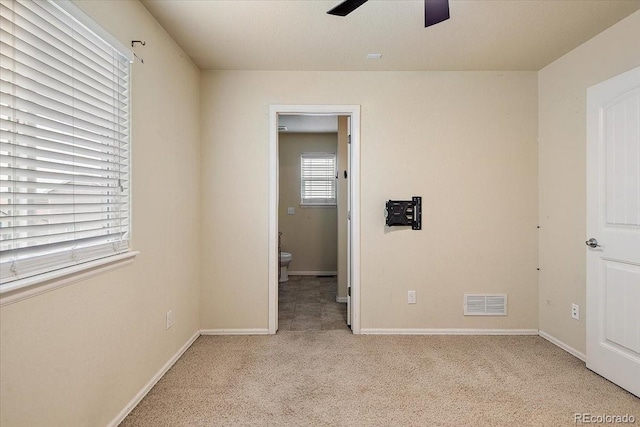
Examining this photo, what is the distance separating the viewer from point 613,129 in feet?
7.80

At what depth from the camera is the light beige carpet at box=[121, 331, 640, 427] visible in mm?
2000

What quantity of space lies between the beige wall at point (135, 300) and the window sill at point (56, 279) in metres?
0.03

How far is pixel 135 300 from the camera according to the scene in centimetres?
211

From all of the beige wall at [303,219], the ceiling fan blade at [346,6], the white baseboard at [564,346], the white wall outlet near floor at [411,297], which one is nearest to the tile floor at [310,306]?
the beige wall at [303,219]

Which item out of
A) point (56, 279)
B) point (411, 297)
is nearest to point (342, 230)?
point (411, 297)

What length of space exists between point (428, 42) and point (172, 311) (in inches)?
110

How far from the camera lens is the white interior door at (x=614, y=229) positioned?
7.32 feet

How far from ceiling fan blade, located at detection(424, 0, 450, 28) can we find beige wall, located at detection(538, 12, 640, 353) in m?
1.54

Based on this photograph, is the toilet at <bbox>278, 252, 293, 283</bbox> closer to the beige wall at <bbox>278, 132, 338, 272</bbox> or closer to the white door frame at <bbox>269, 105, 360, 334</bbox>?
the beige wall at <bbox>278, 132, 338, 272</bbox>

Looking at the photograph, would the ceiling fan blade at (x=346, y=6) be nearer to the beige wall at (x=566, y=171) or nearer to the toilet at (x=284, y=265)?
the beige wall at (x=566, y=171)

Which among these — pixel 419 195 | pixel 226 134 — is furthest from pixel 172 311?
pixel 419 195

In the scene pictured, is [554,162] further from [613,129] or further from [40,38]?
[40,38]

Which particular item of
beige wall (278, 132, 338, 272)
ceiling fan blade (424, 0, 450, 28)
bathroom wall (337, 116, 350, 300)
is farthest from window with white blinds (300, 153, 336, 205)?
ceiling fan blade (424, 0, 450, 28)

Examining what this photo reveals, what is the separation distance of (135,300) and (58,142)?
3.34 feet
